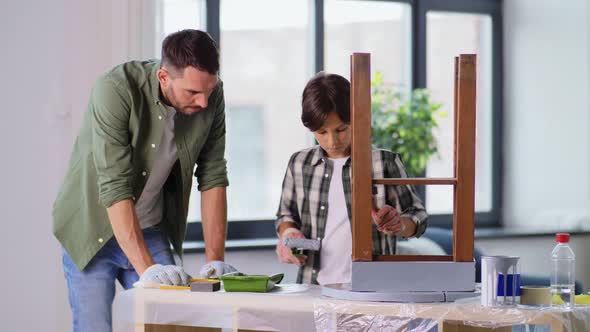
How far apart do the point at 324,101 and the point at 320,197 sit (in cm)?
30

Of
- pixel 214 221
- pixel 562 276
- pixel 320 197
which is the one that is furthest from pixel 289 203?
pixel 562 276

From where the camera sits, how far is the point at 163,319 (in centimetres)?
212

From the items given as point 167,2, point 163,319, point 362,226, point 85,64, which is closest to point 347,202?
point 362,226

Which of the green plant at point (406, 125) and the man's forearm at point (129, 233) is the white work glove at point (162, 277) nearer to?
the man's forearm at point (129, 233)

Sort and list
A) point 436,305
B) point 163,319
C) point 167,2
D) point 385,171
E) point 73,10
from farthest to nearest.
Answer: point 167,2 < point 73,10 < point 385,171 < point 163,319 < point 436,305

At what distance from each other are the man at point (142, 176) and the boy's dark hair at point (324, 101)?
28cm

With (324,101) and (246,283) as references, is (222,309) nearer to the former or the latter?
(246,283)

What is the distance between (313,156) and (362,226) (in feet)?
2.00

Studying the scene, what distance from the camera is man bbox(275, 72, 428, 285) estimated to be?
2.38 metres

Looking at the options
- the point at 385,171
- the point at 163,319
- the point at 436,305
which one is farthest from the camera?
the point at 385,171

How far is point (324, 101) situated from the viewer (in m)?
2.36

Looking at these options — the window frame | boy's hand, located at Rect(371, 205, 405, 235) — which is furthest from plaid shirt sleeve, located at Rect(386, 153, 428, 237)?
the window frame

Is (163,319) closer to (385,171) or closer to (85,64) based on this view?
(385,171)

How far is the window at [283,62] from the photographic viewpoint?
436 cm
